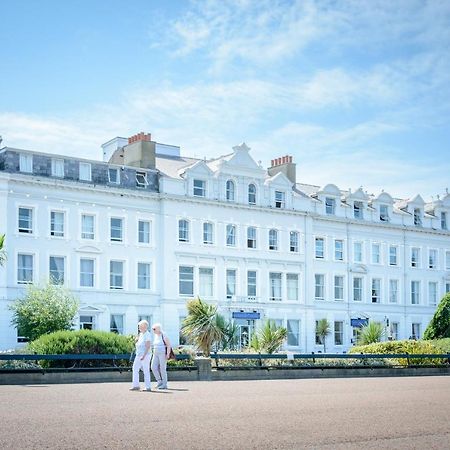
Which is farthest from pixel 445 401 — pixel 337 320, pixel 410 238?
pixel 410 238

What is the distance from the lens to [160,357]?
890 inches

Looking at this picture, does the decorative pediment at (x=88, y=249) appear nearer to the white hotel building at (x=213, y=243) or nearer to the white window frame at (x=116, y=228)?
the white hotel building at (x=213, y=243)

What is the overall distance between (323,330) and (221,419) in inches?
1976

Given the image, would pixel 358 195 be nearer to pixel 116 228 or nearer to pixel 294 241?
pixel 294 241

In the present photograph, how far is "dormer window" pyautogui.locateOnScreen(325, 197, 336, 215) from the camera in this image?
67.1 metres

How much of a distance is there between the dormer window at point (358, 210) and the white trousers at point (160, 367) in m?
47.9

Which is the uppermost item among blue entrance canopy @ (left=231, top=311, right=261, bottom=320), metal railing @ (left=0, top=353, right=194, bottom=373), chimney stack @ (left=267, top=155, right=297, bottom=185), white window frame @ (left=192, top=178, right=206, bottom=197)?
chimney stack @ (left=267, top=155, right=297, bottom=185)

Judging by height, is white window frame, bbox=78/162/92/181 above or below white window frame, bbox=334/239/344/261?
above

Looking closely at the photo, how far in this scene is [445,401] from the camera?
61.6ft

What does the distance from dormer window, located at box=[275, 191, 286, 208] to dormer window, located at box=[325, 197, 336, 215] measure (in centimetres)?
463

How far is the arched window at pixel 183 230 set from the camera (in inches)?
2285

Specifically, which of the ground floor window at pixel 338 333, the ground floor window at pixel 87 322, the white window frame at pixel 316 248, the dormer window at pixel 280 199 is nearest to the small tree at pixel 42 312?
the ground floor window at pixel 87 322

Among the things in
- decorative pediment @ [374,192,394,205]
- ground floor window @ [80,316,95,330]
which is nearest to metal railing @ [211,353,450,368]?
ground floor window @ [80,316,95,330]

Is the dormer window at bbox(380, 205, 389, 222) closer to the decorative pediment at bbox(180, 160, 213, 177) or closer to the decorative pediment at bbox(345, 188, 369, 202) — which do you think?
the decorative pediment at bbox(345, 188, 369, 202)
